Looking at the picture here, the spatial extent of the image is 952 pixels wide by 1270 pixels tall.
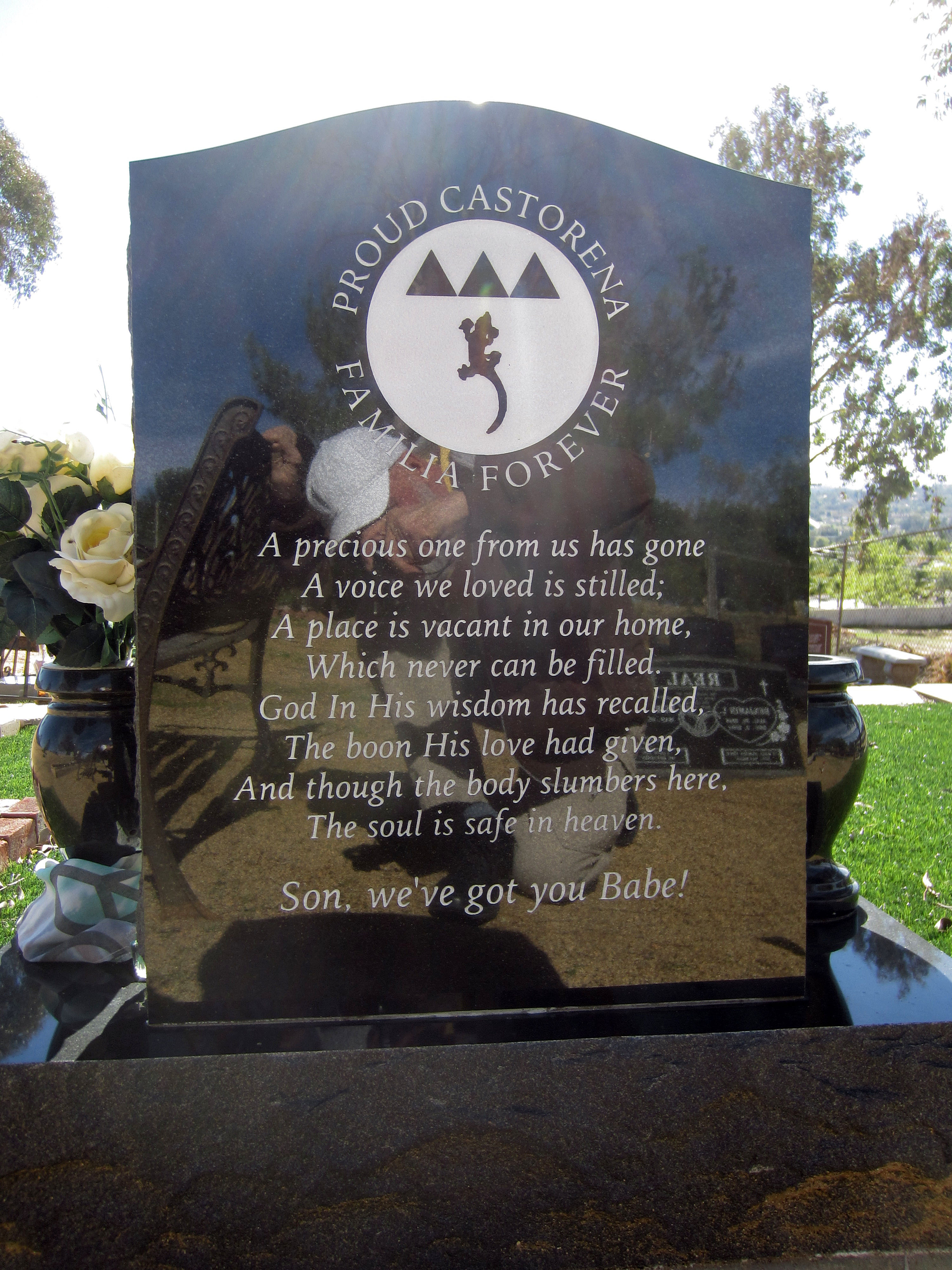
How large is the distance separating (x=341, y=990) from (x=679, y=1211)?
88 cm

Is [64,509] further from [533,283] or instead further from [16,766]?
[16,766]

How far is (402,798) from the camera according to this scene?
211 cm

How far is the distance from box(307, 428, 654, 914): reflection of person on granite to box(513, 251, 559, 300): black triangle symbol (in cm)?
42

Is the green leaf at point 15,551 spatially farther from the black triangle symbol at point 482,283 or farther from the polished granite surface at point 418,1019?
the black triangle symbol at point 482,283

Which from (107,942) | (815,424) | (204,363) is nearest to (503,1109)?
(107,942)

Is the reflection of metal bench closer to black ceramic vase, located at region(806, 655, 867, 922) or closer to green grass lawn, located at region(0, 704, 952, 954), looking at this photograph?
black ceramic vase, located at region(806, 655, 867, 922)

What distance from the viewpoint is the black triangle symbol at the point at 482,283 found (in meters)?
2.10

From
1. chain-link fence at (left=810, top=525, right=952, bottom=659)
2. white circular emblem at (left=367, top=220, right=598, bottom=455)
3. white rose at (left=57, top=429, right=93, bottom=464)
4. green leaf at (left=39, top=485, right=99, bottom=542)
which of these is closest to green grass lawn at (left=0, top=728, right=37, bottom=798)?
green leaf at (left=39, top=485, right=99, bottom=542)

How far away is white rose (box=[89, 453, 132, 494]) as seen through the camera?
249 centimetres

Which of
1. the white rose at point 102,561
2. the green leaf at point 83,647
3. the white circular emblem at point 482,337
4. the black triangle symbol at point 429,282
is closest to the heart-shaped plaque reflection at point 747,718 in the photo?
the white circular emblem at point 482,337

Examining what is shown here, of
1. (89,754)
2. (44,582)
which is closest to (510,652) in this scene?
(89,754)

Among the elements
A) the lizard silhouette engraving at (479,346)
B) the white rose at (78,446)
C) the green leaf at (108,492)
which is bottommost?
the green leaf at (108,492)

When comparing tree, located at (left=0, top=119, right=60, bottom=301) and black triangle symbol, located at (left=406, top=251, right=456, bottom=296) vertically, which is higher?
tree, located at (left=0, top=119, right=60, bottom=301)

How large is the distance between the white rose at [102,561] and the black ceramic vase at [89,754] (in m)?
0.25
